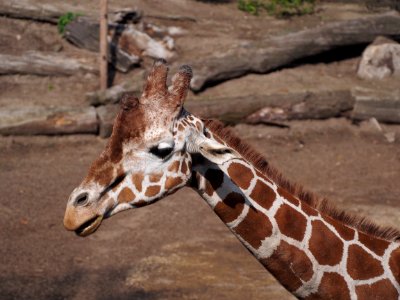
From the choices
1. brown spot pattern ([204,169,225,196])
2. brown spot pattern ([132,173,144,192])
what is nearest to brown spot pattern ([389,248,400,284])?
brown spot pattern ([204,169,225,196])

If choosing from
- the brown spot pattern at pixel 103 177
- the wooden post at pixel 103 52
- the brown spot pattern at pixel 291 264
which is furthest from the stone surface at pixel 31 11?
the brown spot pattern at pixel 291 264

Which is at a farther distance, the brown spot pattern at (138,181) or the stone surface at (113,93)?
the stone surface at (113,93)

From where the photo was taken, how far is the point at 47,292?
8102 millimetres

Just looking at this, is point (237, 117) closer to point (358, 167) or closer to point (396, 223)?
point (358, 167)

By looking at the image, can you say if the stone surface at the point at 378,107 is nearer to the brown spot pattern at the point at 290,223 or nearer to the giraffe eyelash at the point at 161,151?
the brown spot pattern at the point at 290,223

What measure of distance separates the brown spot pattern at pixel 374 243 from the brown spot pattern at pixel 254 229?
0.69m

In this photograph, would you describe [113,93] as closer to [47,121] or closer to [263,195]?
[47,121]

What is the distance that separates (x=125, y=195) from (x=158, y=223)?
5.13 m

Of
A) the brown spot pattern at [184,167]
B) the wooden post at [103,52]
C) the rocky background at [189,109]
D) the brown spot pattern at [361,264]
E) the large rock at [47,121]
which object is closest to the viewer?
the brown spot pattern at [184,167]

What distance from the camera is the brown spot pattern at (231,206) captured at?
4992 millimetres

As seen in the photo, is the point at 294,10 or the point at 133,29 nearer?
the point at 133,29


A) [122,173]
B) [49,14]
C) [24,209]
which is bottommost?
[24,209]

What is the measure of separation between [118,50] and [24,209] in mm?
4867

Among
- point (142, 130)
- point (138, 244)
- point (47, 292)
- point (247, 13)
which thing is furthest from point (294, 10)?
point (142, 130)
